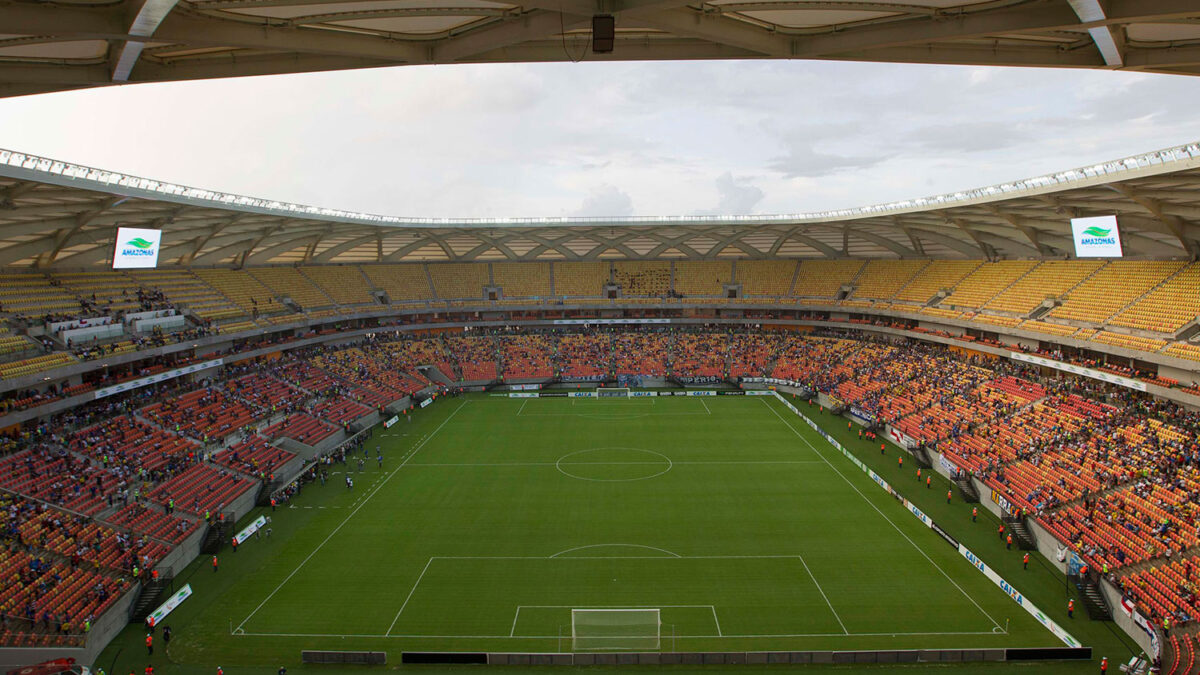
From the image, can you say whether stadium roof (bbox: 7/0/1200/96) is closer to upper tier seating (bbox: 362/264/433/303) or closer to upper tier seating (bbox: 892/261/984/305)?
upper tier seating (bbox: 892/261/984/305)

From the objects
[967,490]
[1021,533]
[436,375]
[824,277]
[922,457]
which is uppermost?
[824,277]

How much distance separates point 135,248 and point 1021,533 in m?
46.6

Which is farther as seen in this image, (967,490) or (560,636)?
(967,490)

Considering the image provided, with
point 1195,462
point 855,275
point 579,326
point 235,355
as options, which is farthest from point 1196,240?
point 235,355

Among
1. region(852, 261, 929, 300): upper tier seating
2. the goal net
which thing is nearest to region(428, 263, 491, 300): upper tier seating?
region(852, 261, 929, 300): upper tier seating

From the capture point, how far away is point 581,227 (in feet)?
195

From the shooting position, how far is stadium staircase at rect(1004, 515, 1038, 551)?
25312 millimetres

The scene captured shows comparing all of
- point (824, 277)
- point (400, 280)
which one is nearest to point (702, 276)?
point (824, 277)

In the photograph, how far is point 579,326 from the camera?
67.4m

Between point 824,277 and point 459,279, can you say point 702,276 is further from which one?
point 459,279

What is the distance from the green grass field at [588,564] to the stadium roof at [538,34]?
16.6 metres

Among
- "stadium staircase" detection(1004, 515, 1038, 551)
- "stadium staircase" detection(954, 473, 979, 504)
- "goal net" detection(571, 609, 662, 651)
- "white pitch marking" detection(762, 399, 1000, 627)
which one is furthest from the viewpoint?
"stadium staircase" detection(954, 473, 979, 504)

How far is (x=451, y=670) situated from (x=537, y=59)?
16.6m

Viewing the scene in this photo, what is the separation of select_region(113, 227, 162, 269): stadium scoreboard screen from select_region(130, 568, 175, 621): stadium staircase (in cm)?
2191
